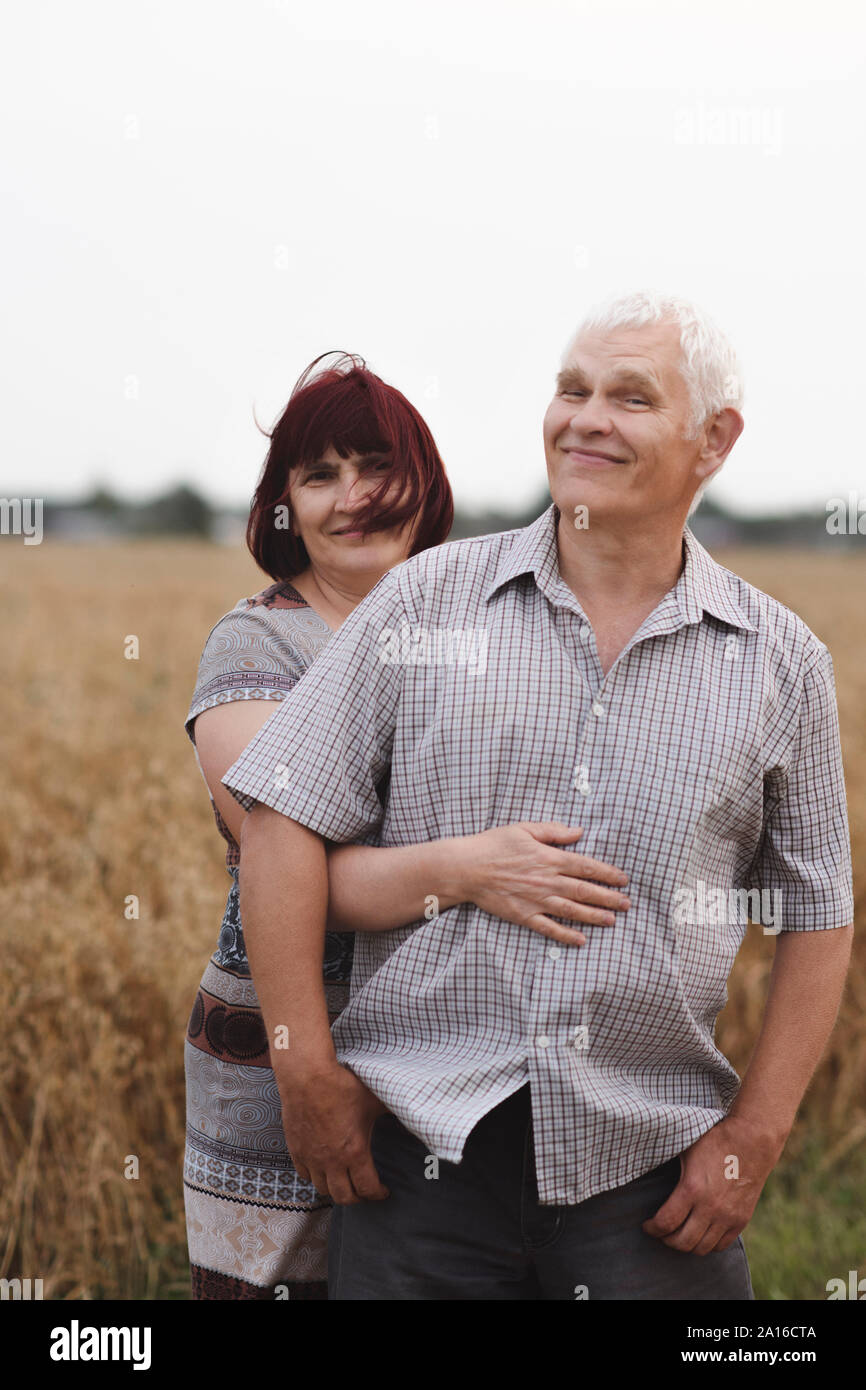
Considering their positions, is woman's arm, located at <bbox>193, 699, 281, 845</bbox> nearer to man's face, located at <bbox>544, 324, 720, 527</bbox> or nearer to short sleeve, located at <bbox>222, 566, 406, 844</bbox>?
short sleeve, located at <bbox>222, 566, 406, 844</bbox>

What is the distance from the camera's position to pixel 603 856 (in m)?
1.82

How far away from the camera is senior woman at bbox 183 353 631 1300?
6.69ft

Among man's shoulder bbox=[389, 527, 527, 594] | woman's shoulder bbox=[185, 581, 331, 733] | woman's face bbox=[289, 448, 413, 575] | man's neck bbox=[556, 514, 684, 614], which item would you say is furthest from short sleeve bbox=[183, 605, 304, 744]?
man's neck bbox=[556, 514, 684, 614]

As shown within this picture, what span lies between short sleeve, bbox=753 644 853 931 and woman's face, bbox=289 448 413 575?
0.78m

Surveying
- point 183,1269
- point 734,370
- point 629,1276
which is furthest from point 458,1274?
point 183,1269

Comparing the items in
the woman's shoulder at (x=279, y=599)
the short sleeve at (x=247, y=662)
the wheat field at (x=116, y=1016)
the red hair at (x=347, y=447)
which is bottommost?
the wheat field at (x=116, y=1016)

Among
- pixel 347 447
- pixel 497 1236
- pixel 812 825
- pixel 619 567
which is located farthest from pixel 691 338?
pixel 497 1236

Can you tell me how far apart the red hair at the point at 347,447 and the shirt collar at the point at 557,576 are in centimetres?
33

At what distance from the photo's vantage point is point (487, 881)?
1.77 m

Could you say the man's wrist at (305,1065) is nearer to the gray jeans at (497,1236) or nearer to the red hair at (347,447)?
the gray jeans at (497,1236)

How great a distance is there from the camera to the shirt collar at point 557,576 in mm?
1890

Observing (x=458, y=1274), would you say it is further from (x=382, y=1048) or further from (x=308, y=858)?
(x=308, y=858)

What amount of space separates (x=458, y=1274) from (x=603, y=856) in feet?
2.09

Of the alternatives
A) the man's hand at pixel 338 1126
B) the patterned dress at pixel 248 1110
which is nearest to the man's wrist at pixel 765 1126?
the man's hand at pixel 338 1126
